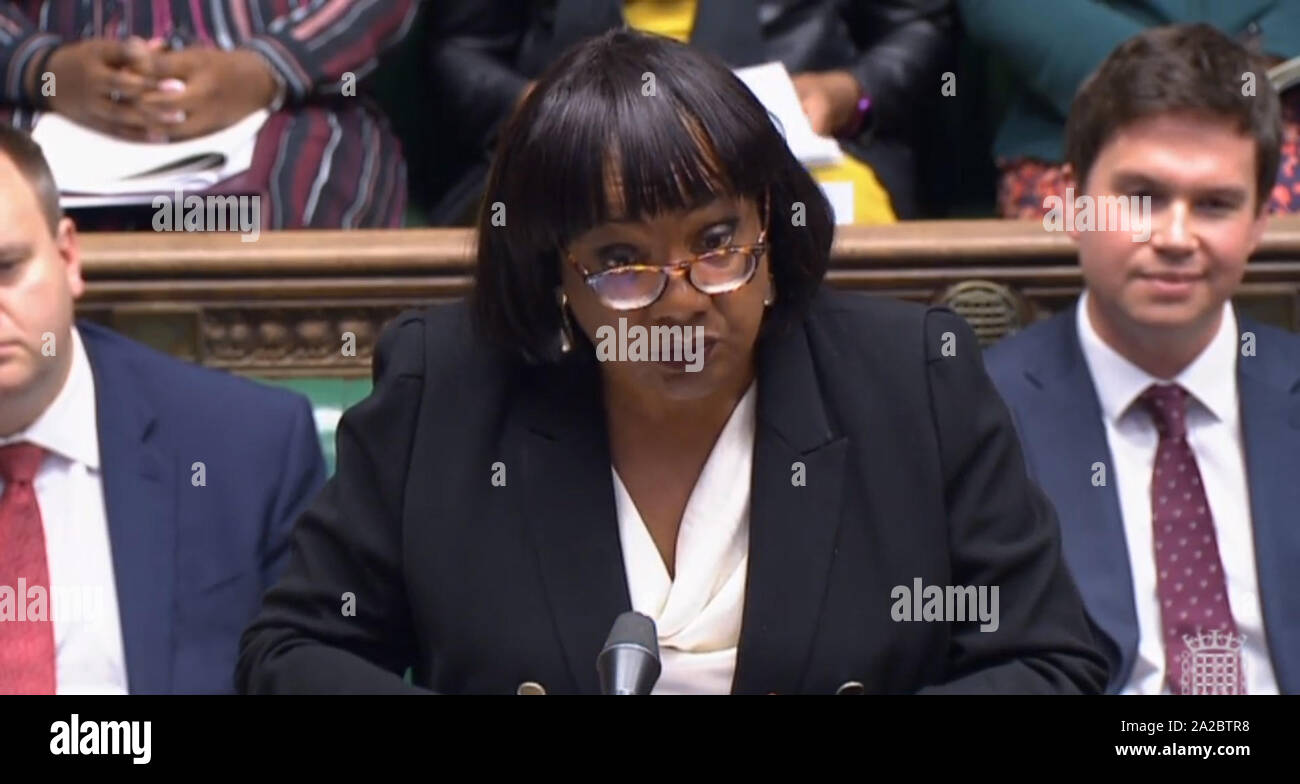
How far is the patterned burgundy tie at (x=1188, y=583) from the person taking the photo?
1.83 meters

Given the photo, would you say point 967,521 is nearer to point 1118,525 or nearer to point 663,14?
point 1118,525

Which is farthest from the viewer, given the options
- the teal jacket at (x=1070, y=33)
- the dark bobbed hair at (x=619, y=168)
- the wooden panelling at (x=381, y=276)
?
the teal jacket at (x=1070, y=33)

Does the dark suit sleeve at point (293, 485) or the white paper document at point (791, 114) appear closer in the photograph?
the dark suit sleeve at point (293, 485)

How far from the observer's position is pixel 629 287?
4.37 ft

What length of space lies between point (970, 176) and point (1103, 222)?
0.85 m

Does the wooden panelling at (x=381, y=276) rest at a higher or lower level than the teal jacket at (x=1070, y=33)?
lower

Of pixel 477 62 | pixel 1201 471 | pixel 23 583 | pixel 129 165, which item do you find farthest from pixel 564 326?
pixel 477 62

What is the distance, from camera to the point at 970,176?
9.09 feet

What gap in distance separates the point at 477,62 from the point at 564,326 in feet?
3.62

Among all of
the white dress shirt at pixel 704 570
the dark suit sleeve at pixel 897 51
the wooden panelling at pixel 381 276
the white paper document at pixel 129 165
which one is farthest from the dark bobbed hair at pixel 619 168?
the dark suit sleeve at pixel 897 51

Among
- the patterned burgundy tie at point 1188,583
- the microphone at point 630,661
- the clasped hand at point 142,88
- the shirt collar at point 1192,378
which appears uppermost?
the clasped hand at point 142,88

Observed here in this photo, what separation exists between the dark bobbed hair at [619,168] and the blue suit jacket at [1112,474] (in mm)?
518

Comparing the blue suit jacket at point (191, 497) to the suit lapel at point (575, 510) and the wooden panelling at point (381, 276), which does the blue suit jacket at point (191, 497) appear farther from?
the suit lapel at point (575, 510)

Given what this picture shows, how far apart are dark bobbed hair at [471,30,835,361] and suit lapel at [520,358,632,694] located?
41 mm
